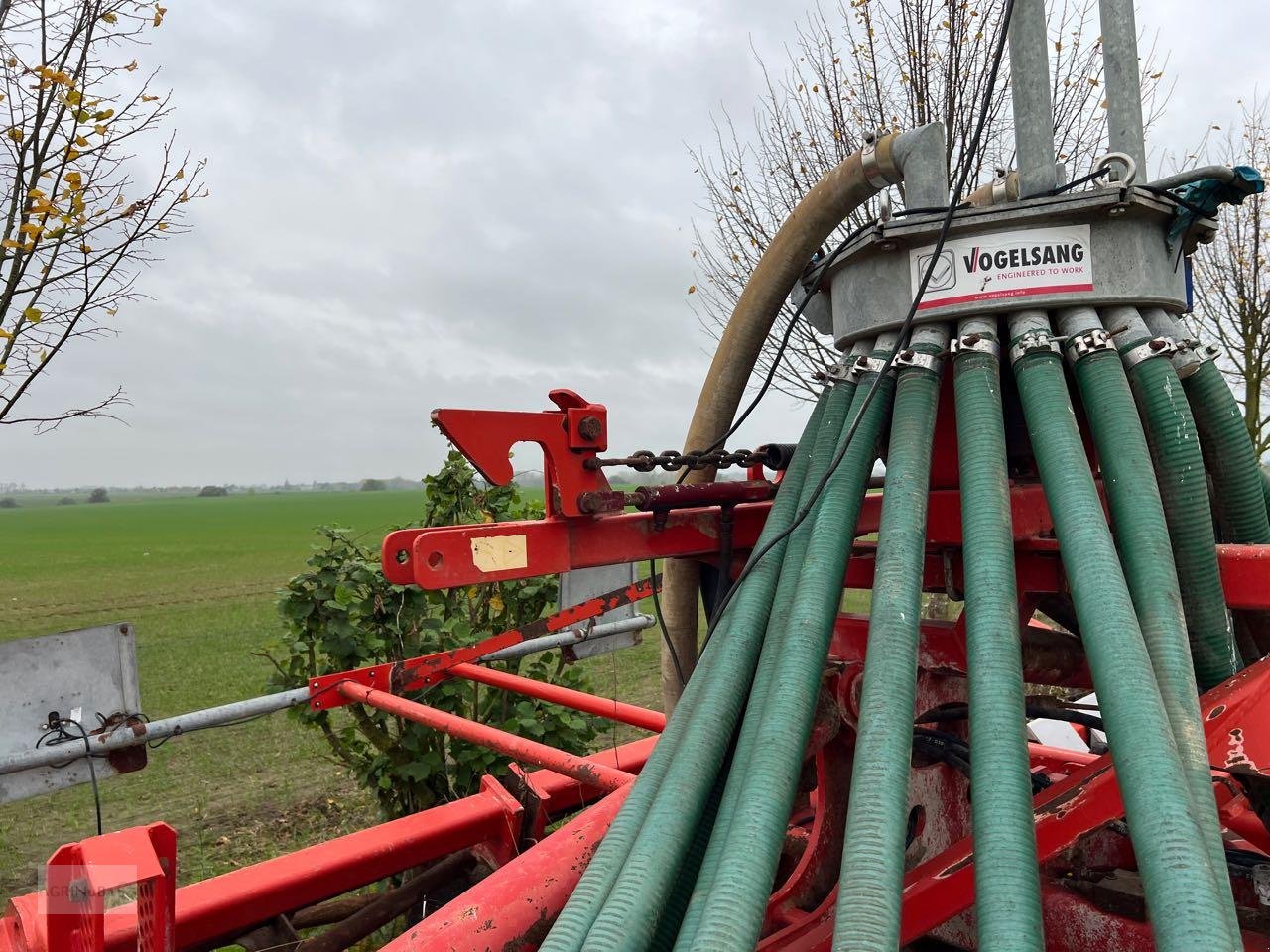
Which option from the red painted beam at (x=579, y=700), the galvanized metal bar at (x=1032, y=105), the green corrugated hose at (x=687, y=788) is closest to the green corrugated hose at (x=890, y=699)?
the green corrugated hose at (x=687, y=788)

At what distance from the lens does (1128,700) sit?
150cm

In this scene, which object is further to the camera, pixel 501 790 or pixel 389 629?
pixel 389 629

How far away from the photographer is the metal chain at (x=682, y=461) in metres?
2.49

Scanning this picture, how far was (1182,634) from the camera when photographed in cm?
167

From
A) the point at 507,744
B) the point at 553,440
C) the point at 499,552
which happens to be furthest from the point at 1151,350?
the point at 507,744

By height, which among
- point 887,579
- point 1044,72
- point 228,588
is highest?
point 1044,72

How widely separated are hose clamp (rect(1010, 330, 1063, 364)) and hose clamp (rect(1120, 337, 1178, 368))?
15cm

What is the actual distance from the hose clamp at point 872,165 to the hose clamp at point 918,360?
72 cm

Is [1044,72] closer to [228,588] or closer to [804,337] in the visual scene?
→ [804,337]

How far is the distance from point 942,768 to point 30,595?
80.4ft

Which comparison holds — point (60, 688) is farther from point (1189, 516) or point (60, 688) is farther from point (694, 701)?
point (1189, 516)

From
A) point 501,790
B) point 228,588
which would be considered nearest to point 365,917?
point 501,790

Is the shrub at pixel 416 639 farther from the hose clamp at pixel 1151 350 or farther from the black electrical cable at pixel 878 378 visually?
the hose clamp at pixel 1151 350

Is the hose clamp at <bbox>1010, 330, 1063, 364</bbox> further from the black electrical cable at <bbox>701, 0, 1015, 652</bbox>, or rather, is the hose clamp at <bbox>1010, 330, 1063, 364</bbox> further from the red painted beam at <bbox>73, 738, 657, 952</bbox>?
the red painted beam at <bbox>73, 738, 657, 952</bbox>
